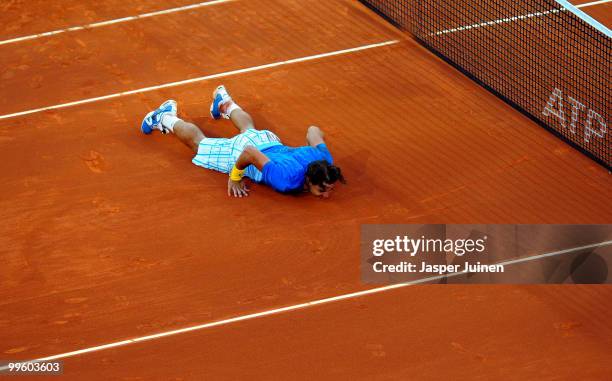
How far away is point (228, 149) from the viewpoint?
10.9 metres

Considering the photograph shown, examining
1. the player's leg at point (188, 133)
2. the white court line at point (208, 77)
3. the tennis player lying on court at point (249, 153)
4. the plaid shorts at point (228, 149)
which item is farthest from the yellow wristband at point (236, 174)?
the white court line at point (208, 77)

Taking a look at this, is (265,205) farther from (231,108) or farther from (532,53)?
(532,53)

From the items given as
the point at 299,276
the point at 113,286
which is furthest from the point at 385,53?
the point at 113,286

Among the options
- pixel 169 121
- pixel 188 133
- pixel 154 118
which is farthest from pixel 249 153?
pixel 154 118

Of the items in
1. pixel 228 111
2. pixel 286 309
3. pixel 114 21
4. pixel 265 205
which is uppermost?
pixel 114 21

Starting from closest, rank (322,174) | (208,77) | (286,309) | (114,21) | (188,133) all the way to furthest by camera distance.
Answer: (286,309) < (322,174) < (188,133) < (208,77) < (114,21)

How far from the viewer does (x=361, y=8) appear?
43.4ft

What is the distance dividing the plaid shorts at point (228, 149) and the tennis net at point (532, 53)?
8.40ft

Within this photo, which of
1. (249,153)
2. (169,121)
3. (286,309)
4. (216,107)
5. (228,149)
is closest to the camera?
(286,309)

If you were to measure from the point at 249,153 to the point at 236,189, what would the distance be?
0.44 m

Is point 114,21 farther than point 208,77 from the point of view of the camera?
Yes

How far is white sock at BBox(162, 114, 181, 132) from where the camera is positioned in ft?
37.0

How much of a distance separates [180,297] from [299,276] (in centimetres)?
102

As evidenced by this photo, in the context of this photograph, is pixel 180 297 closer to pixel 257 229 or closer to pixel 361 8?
pixel 257 229
